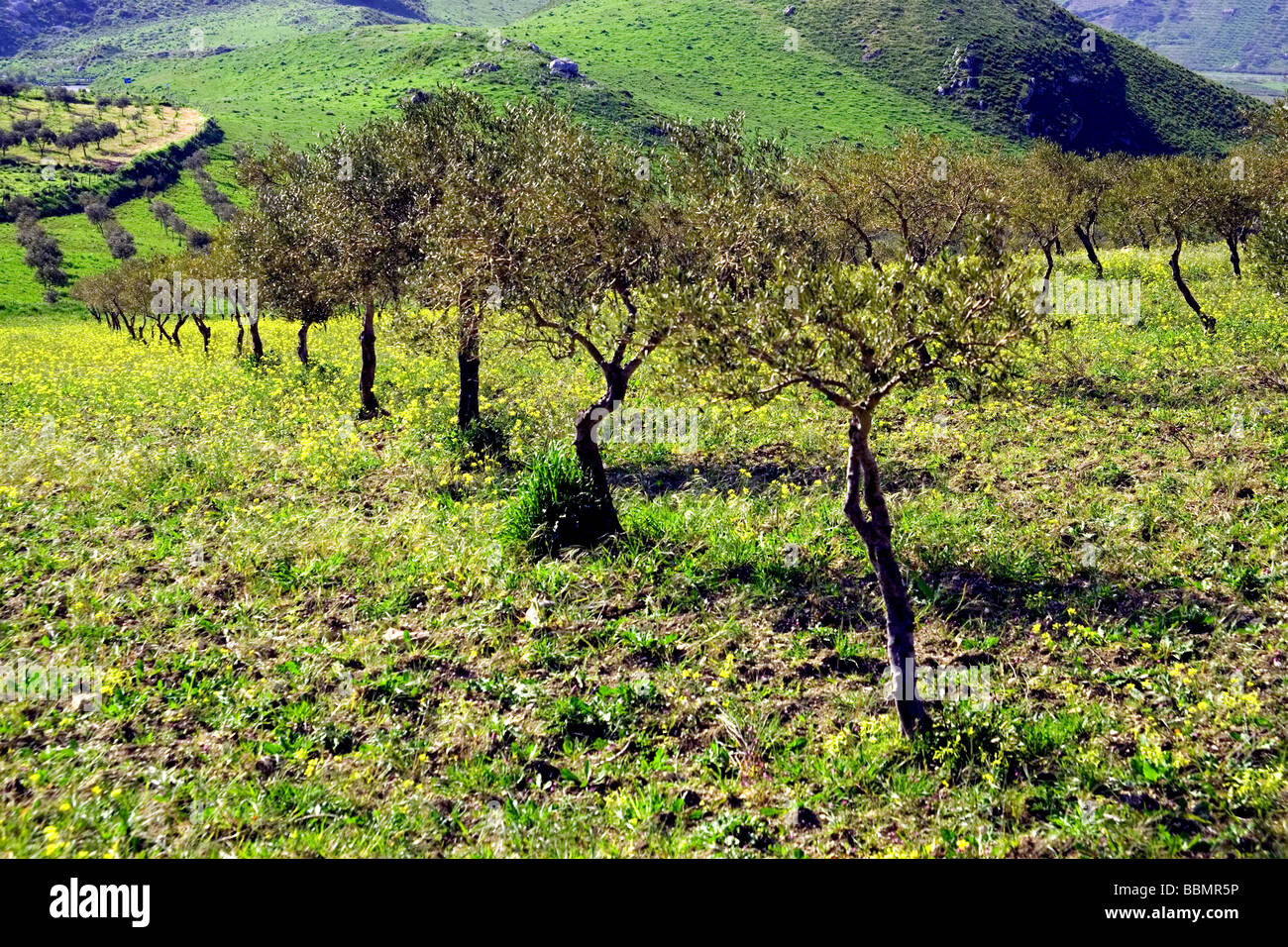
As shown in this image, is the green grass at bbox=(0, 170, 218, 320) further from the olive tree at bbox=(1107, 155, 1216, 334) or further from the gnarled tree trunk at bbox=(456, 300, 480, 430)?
the olive tree at bbox=(1107, 155, 1216, 334)

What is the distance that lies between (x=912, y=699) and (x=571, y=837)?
404cm

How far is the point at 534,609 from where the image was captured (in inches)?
408

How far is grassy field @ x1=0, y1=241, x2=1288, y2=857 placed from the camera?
673 cm

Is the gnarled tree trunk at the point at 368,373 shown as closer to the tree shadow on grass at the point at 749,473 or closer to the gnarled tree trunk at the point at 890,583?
the tree shadow on grass at the point at 749,473

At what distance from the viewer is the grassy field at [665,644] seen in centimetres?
673

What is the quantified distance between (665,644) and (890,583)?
127 inches

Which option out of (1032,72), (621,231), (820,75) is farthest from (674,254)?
(1032,72)

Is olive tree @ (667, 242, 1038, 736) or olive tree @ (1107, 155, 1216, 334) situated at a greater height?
olive tree @ (1107, 155, 1216, 334)

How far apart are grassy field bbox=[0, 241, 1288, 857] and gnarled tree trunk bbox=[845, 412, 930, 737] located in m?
0.37

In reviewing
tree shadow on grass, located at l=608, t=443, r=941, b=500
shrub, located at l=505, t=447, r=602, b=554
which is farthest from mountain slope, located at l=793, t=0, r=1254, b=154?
shrub, located at l=505, t=447, r=602, b=554

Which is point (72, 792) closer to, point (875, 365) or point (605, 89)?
point (875, 365)

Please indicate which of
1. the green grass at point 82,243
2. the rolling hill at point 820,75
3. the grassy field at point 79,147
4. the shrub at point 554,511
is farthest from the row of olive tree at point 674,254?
the grassy field at point 79,147

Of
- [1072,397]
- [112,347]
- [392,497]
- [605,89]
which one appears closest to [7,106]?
[605,89]

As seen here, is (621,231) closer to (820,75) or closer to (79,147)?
(820,75)
